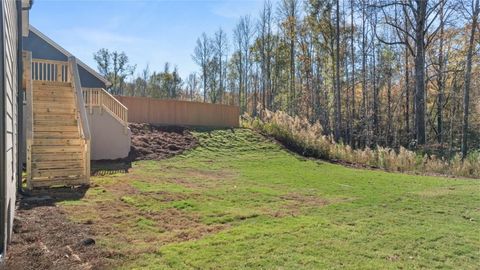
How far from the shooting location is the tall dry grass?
1136 centimetres

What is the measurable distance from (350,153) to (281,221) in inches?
370

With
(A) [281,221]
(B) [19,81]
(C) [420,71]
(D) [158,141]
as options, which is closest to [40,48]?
(D) [158,141]

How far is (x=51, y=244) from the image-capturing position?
3.68m

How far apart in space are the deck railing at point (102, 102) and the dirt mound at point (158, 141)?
3.99ft

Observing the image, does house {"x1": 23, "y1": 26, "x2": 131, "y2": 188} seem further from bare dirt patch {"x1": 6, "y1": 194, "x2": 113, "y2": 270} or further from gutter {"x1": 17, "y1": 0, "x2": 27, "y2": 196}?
bare dirt patch {"x1": 6, "y1": 194, "x2": 113, "y2": 270}

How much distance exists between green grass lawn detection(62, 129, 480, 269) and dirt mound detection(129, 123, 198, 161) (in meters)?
2.98

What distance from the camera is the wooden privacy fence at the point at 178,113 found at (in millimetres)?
17114

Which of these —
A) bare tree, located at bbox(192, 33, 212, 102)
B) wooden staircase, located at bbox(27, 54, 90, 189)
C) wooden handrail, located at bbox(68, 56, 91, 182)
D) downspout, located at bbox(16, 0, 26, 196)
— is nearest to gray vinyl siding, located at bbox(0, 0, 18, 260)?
downspout, located at bbox(16, 0, 26, 196)

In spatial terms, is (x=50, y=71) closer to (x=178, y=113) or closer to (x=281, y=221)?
(x=178, y=113)

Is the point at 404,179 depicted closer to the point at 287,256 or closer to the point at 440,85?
the point at 287,256

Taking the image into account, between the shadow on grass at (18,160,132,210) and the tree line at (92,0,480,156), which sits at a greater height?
Answer: the tree line at (92,0,480,156)

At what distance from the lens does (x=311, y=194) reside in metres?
6.84

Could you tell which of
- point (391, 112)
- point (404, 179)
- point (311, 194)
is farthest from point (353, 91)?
point (311, 194)

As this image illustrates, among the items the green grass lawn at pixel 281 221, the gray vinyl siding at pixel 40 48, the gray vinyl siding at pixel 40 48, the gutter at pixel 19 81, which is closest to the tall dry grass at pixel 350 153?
the green grass lawn at pixel 281 221
